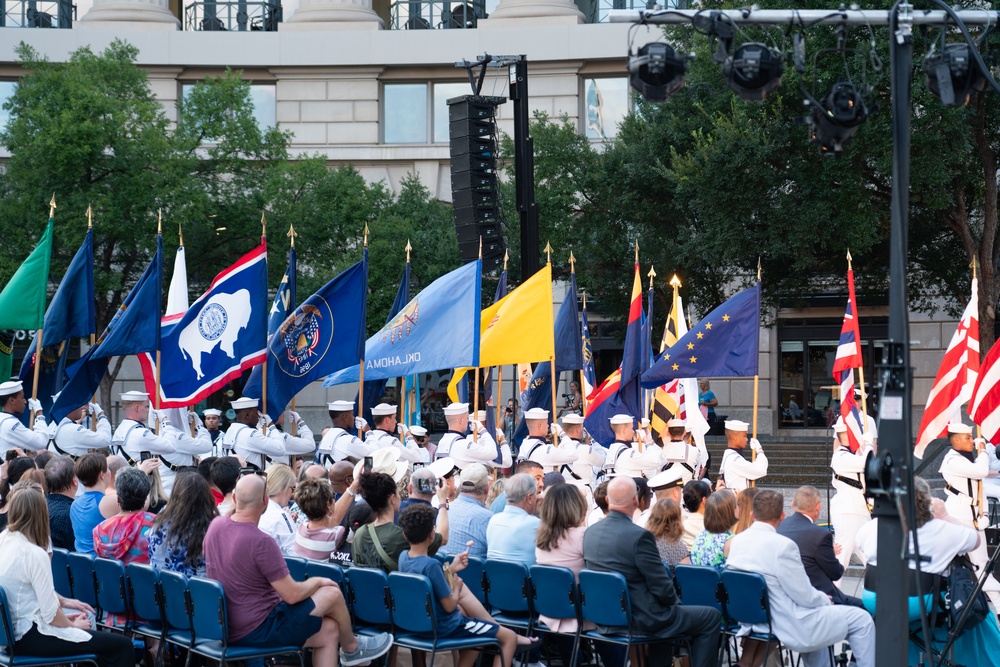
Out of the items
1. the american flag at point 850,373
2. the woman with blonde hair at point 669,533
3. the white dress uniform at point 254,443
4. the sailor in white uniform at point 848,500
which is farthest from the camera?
the american flag at point 850,373

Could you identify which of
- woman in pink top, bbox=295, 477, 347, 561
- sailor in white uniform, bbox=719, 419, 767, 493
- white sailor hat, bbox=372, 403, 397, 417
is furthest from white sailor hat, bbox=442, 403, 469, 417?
woman in pink top, bbox=295, 477, 347, 561

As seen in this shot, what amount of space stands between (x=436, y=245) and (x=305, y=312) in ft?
49.7

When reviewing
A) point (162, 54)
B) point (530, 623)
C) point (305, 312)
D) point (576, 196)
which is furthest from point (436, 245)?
point (530, 623)

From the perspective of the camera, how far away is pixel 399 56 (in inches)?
1324

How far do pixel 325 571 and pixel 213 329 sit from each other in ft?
17.6

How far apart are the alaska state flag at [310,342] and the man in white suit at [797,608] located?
601cm

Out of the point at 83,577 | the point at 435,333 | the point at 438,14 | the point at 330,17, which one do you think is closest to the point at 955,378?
the point at 435,333

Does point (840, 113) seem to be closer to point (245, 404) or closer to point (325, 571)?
point (325, 571)

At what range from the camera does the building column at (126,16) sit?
3338 cm

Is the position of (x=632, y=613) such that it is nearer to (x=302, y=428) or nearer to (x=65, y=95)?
(x=302, y=428)

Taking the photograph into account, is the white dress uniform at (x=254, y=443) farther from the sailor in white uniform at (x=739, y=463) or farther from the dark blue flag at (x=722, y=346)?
the sailor in white uniform at (x=739, y=463)

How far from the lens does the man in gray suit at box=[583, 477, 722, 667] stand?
7.89m

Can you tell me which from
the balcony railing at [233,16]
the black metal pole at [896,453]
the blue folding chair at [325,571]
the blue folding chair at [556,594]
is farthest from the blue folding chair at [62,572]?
the balcony railing at [233,16]

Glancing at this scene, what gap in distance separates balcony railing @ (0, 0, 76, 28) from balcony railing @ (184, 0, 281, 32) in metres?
3.37
